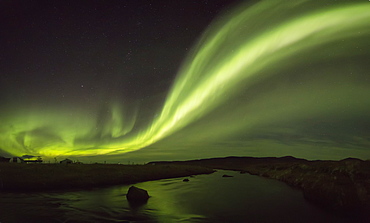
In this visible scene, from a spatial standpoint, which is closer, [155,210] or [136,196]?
[155,210]

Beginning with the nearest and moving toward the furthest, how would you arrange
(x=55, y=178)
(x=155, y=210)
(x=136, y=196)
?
(x=155, y=210)
(x=136, y=196)
(x=55, y=178)

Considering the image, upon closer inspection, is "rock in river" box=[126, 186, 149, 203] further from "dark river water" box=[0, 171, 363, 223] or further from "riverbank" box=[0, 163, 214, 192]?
"riverbank" box=[0, 163, 214, 192]

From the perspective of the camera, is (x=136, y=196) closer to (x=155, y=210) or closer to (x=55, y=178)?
(x=155, y=210)

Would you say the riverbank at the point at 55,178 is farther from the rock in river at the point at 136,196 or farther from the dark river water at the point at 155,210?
the rock in river at the point at 136,196

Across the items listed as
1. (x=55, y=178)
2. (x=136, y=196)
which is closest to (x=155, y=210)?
(x=136, y=196)

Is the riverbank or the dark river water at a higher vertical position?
the riverbank

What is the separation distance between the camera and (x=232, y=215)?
24.9m

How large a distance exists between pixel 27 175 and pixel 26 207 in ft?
71.6

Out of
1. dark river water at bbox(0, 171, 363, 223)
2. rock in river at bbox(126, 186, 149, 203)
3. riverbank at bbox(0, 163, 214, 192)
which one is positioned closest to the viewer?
dark river water at bbox(0, 171, 363, 223)

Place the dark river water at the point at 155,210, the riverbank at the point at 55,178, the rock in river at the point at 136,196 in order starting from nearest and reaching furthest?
the dark river water at the point at 155,210 → the rock in river at the point at 136,196 → the riverbank at the point at 55,178

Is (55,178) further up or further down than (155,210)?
further up

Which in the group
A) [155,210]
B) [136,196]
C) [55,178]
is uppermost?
[55,178]

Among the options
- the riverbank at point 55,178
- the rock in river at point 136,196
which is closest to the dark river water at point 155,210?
the rock in river at point 136,196

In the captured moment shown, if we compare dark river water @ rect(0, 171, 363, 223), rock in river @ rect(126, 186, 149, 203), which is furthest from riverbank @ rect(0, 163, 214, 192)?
rock in river @ rect(126, 186, 149, 203)
